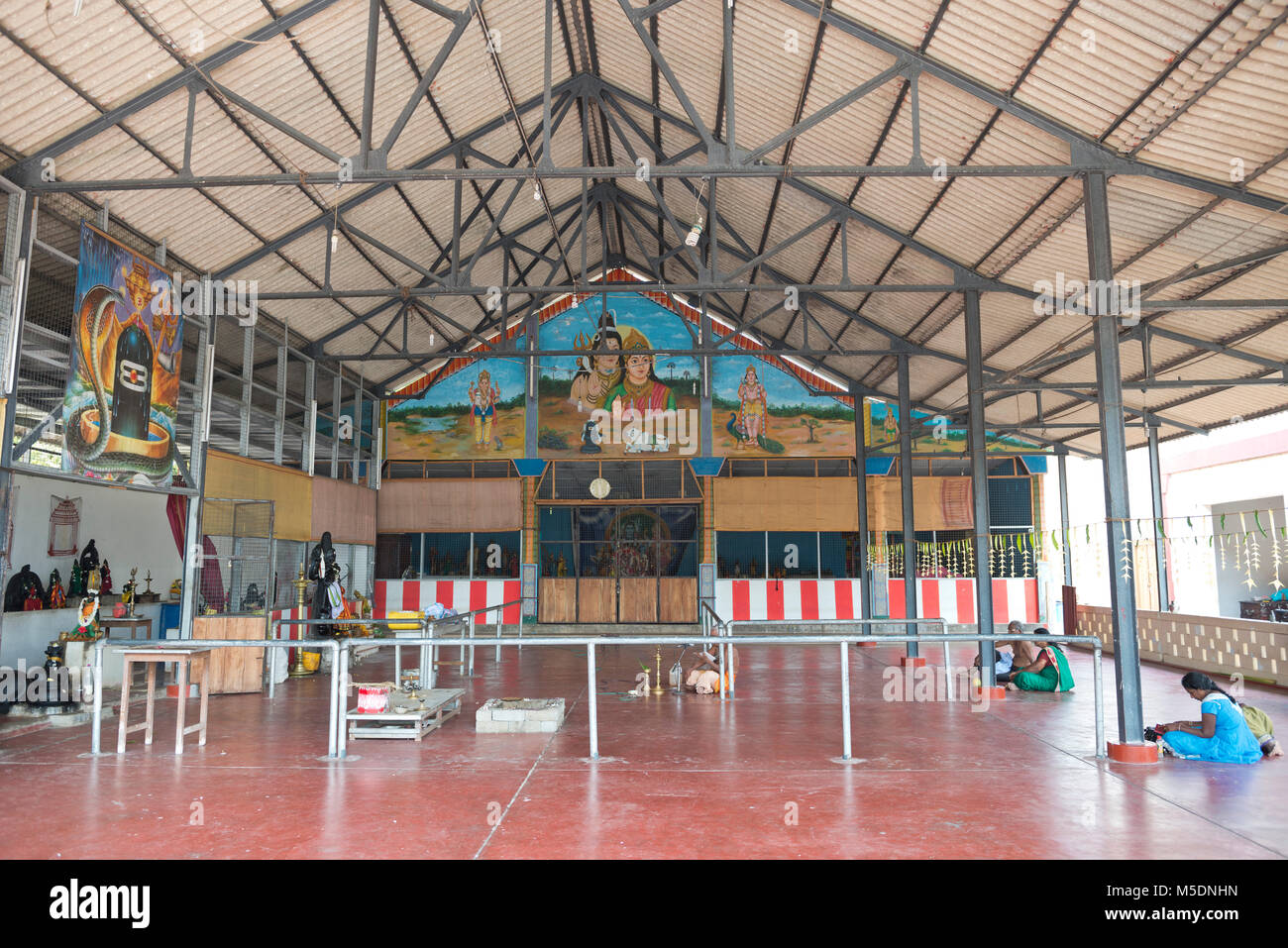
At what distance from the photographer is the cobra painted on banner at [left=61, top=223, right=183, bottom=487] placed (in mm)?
8883

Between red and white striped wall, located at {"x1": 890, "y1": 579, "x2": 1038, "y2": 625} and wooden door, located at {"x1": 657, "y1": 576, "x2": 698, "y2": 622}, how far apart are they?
482 centimetres

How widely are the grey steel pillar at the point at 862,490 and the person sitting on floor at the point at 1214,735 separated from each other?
11.3 meters

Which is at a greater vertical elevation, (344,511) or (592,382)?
(592,382)

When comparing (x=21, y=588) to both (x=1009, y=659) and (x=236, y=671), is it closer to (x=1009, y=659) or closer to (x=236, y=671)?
Answer: (x=236, y=671)

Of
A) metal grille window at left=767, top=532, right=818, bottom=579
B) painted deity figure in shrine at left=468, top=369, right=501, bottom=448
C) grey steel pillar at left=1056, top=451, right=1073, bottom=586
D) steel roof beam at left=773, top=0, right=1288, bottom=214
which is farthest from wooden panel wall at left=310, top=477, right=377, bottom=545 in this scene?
grey steel pillar at left=1056, top=451, right=1073, bottom=586

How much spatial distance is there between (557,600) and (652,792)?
569 inches

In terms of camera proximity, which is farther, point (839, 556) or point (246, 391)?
point (839, 556)

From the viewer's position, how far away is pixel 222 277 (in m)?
12.1

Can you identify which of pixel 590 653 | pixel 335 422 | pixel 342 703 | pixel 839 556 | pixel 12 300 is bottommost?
pixel 342 703

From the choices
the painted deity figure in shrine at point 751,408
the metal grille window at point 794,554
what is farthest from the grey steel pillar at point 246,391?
the metal grille window at point 794,554

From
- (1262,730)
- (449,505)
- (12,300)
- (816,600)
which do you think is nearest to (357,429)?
(449,505)

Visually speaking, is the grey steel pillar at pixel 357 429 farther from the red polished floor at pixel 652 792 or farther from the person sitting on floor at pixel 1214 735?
the person sitting on floor at pixel 1214 735

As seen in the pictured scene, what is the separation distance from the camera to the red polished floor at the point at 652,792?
4.71 m

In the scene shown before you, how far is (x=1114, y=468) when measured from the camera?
7566 mm
